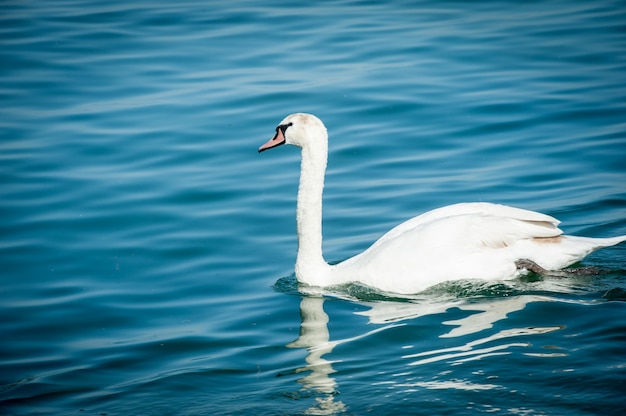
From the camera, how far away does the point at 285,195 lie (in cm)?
1253

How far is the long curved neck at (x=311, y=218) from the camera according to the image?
9875mm

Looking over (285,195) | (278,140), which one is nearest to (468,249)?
(278,140)

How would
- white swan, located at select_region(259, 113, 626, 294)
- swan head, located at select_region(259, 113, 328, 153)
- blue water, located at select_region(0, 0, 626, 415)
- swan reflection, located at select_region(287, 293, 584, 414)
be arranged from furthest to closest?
swan head, located at select_region(259, 113, 328, 153) < white swan, located at select_region(259, 113, 626, 294) < blue water, located at select_region(0, 0, 626, 415) < swan reflection, located at select_region(287, 293, 584, 414)

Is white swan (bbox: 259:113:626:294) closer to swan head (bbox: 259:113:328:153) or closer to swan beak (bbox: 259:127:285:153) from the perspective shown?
swan head (bbox: 259:113:328:153)

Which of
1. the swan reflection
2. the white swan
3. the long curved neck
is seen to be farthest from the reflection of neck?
the white swan

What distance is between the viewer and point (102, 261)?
11.0 meters

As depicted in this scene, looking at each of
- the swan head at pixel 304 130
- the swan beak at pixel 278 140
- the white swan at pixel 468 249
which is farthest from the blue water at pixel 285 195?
the swan head at pixel 304 130

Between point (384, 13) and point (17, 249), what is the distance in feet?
43.0

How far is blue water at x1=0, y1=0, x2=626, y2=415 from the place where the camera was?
7484 millimetres

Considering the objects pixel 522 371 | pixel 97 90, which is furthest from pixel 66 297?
pixel 97 90

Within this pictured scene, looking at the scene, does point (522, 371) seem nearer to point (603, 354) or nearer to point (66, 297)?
point (603, 354)

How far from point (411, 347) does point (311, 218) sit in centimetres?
248

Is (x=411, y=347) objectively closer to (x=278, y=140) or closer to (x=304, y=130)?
(x=304, y=130)

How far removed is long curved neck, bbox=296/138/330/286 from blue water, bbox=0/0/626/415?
0.23 metres
